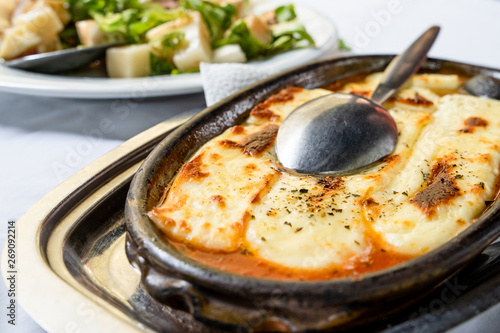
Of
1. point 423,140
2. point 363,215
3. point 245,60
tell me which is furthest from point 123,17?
point 363,215

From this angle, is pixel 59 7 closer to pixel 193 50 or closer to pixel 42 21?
pixel 42 21

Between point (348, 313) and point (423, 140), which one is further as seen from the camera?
point (423, 140)

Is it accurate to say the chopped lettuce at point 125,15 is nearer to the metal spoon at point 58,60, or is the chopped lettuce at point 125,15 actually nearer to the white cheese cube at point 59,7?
the white cheese cube at point 59,7

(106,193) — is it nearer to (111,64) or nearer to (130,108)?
(130,108)

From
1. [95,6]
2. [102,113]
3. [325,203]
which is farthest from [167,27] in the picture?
[325,203]

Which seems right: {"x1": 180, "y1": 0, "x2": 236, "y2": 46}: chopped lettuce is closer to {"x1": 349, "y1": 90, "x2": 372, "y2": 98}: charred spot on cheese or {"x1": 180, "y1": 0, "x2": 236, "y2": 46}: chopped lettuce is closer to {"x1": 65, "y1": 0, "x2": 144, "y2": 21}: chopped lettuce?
{"x1": 65, "y1": 0, "x2": 144, "y2": 21}: chopped lettuce

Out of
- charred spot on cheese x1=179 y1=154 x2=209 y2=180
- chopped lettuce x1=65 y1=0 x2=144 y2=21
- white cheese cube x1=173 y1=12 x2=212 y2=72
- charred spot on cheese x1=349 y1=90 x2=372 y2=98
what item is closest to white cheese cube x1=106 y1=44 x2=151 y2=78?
white cheese cube x1=173 y1=12 x2=212 y2=72

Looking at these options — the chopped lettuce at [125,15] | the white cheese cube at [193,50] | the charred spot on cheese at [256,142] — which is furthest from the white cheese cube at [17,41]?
the charred spot on cheese at [256,142]
